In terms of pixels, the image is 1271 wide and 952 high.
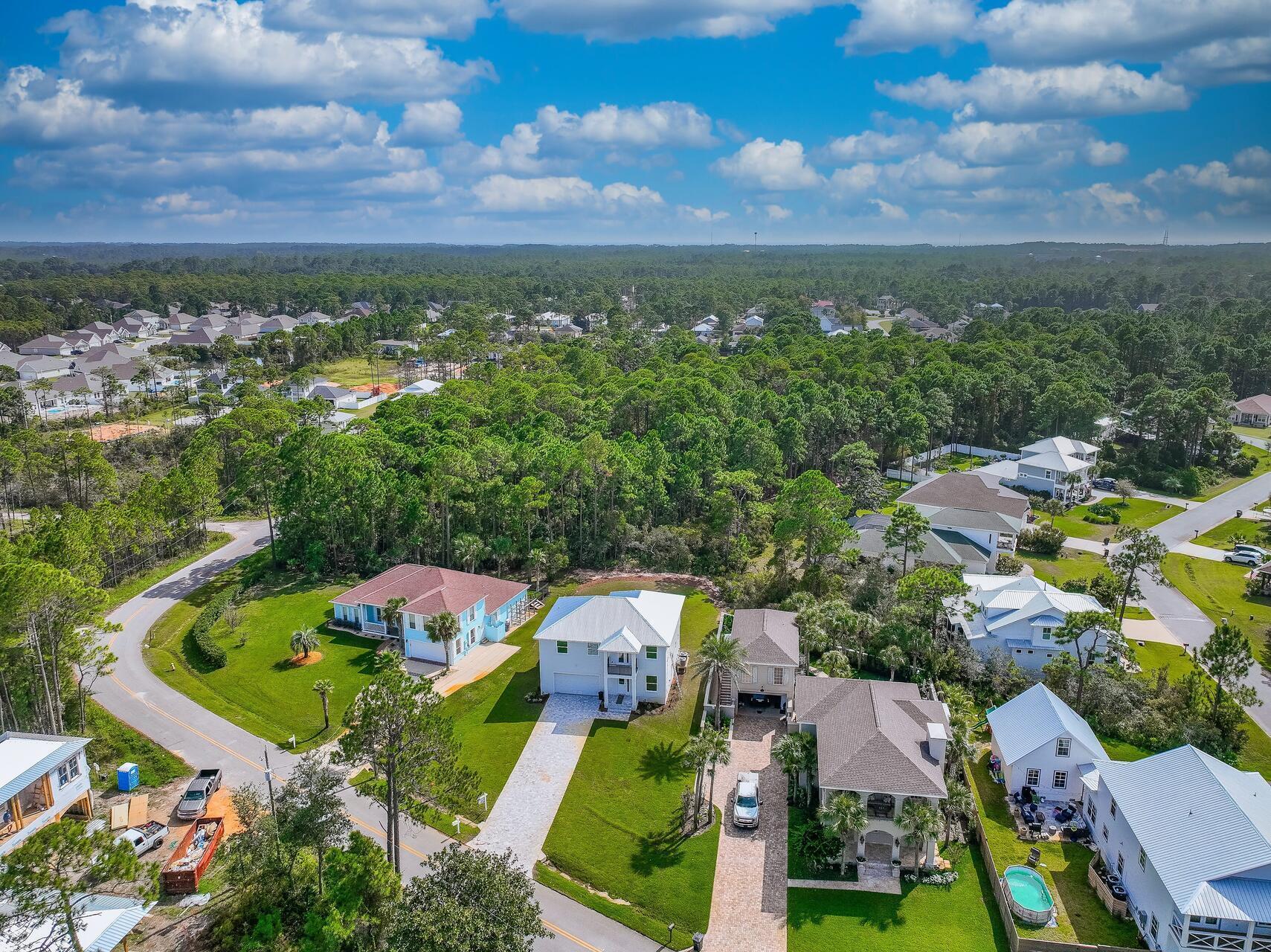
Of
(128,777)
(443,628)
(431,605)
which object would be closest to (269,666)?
(431,605)

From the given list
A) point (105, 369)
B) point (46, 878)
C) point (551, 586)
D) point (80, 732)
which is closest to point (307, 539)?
point (551, 586)

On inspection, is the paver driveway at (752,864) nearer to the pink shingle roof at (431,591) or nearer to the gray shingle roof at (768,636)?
the gray shingle roof at (768,636)

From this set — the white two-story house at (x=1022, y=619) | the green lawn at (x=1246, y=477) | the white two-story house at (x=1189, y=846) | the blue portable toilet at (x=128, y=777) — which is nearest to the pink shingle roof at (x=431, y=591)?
the blue portable toilet at (x=128, y=777)

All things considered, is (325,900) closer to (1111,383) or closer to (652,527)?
(652,527)

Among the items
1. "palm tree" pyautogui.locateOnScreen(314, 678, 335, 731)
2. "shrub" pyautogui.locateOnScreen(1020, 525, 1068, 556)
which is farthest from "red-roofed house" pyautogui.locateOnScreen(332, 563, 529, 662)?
"shrub" pyautogui.locateOnScreen(1020, 525, 1068, 556)

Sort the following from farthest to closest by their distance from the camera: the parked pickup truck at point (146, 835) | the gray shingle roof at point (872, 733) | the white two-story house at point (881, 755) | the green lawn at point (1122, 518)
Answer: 1. the green lawn at point (1122, 518)
2. the gray shingle roof at point (872, 733)
3. the white two-story house at point (881, 755)
4. the parked pickup truck at point (146, 835)

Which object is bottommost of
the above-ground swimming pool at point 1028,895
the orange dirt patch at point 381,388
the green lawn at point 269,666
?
the above-ground swimming pool at point 1028,895

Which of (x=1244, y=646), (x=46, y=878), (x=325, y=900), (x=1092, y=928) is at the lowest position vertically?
(x=1092, y=928)
